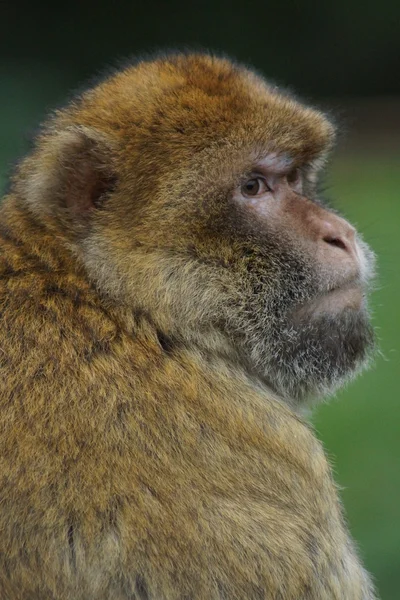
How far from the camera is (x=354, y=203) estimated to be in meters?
9.05

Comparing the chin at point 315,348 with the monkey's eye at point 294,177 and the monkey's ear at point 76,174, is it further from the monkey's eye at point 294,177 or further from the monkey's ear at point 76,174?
the monkey's ear at point 76,174

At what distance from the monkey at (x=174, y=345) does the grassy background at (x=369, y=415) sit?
6.61 ft

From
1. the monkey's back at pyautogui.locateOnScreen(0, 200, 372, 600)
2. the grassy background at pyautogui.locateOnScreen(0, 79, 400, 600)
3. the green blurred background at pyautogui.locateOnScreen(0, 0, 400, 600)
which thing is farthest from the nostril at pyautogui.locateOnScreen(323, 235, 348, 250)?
the green blurred background at pyautogui.locateOnScreen(0, 0, 400, 600)

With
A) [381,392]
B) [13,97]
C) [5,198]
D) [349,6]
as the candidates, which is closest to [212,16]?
[349,6]

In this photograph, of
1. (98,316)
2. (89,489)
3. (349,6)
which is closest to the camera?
(89,489)

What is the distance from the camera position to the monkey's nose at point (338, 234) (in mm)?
3150

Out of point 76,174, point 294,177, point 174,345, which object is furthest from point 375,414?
point 76,174

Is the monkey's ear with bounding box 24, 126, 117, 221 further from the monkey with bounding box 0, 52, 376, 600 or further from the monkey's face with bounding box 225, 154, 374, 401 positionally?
the monkey's face with bounding box 225, 154, 374, 401

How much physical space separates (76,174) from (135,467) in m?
0.95

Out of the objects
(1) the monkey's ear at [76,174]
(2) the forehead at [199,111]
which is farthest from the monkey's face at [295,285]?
(1) the monkey's ear at [76,174]

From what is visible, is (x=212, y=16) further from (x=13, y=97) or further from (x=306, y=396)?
(x=306, y=396)

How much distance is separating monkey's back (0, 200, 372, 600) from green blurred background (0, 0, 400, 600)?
109 inches

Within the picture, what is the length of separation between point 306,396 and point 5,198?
123cm

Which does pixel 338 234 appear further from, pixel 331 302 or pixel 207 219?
pixel 207 219
